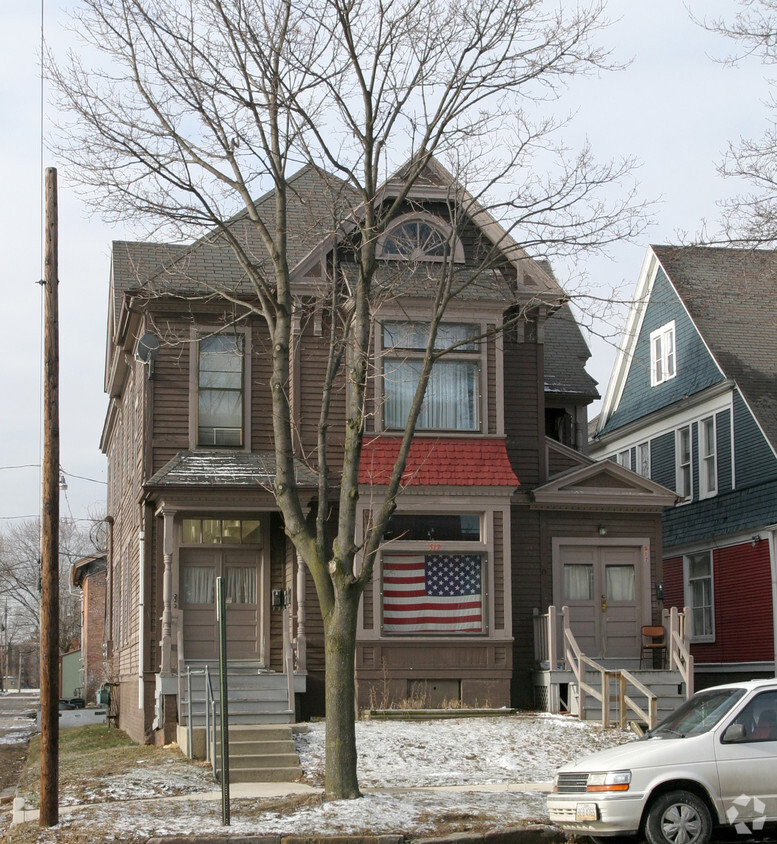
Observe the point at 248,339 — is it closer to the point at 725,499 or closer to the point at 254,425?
the point at 254,425

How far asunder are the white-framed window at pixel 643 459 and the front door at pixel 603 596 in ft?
29.6

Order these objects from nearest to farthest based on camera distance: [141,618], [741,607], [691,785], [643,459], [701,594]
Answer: [691,785] → [141,618] → [741,607] → [701,594] → [643,459]

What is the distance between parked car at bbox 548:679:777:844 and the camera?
421 inches

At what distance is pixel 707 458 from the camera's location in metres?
27.2

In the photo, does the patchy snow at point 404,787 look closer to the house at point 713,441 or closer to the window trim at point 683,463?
the house at point 713,441

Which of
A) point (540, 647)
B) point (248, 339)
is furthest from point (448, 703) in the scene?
point (248, 339)

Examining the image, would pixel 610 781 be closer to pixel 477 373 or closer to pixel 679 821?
pixel 679 821

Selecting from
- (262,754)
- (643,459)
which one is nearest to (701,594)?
(643,459)

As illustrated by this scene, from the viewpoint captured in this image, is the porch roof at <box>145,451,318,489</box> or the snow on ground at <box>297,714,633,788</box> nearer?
the snow on ground at <box>297,714,633,788</box>

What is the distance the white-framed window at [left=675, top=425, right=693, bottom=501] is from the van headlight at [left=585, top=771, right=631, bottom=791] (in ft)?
58.5

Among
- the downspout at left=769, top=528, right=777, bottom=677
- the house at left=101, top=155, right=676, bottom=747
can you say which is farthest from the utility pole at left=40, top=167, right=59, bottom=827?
the downspout at left=769, top=528, right=777, bottom=677

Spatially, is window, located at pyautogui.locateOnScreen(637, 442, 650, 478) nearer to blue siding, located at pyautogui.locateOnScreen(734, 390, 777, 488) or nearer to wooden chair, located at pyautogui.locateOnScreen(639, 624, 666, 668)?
blue siding, located at pyautogui.locateOnScreen(734, 390, 777, 488)

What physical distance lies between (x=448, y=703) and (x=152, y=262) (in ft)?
30.2

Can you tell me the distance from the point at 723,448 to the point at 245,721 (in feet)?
44.6
